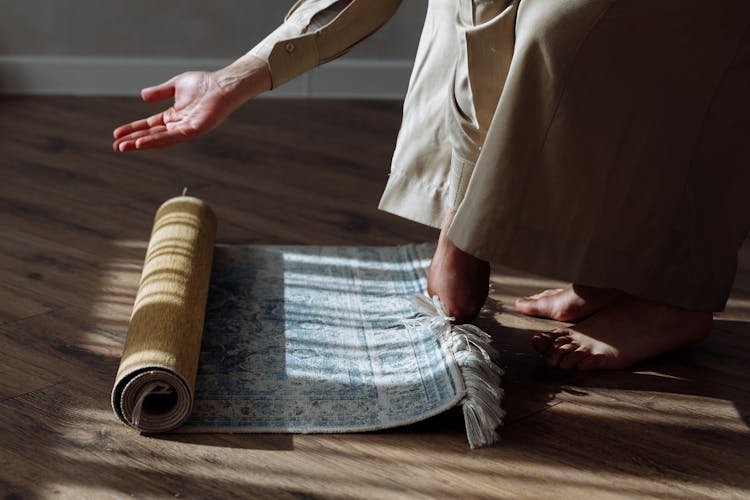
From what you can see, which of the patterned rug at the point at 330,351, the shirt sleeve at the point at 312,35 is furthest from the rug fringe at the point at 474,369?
the shirt sleeve at the point at 312,35

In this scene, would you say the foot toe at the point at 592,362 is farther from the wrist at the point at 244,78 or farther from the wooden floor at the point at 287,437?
the wrist at the point at 244,78

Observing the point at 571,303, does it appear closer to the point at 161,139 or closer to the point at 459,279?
the point at 459,279

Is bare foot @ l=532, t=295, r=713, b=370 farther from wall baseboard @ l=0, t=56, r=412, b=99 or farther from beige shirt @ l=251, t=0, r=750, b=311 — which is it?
wall baseboard @ l=0, t=56, r=412, b=99

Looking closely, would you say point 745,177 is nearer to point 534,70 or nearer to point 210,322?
point 534,70

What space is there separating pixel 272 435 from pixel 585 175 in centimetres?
59

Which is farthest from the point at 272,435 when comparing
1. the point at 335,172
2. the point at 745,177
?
the point at 335,172

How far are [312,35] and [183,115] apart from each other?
254 mm

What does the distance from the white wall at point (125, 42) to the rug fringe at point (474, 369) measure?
207 centimetres

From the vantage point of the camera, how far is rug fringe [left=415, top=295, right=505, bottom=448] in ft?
4.45

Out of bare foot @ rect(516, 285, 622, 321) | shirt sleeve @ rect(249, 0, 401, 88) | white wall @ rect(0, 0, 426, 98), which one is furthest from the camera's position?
white wall @ rect(0, 0, 426, 98)

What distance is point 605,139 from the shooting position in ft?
4.84

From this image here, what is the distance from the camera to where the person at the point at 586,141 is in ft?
4.76

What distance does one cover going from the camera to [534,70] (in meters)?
1.44

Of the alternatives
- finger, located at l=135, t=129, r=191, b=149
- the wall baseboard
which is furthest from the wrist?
the wall baseboard
